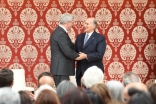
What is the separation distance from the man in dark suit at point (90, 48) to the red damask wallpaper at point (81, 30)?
1.47 m

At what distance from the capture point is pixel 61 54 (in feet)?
26.6

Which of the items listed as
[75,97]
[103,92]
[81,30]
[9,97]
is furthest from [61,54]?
[75,97]

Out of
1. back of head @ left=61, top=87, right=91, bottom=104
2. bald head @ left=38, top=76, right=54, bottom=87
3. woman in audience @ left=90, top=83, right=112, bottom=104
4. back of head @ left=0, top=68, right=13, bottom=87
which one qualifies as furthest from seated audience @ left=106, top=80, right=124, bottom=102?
back of head @ left=61, top=87, right=91, bottom=104

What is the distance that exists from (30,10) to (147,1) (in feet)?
8.10

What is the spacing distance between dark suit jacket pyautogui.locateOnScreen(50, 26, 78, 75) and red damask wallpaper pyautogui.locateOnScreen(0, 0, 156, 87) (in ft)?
5.39

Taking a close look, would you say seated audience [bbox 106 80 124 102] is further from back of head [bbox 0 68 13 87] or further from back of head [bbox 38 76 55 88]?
back of head [bbox 0 68 13 87]

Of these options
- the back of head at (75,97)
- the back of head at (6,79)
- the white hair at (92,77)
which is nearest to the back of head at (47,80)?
the white hair at (92,77)

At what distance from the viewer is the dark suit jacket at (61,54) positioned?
26.2 ft

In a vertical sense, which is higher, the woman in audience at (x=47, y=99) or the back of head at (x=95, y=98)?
the woman in audience at (x=47, y=99)

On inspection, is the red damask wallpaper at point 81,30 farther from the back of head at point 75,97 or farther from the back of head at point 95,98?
the back of head at point 75,97

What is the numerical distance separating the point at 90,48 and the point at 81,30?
1632mm

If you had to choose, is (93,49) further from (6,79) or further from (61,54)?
(6,79)

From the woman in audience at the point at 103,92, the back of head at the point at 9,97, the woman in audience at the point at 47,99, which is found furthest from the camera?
the woman in audience at the point at 103,92

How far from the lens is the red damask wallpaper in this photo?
970 centimetres
